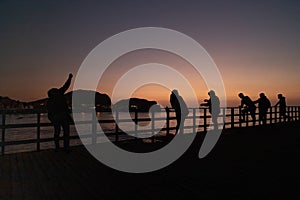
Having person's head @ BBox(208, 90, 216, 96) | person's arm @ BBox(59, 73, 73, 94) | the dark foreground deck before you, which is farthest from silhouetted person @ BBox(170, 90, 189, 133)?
person's arm @ BBox(59, 73, 73, 94)

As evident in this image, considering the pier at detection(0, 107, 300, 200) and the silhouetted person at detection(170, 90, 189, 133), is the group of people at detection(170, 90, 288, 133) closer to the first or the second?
the silhouetted person at detection(170, 90, 189, 133)

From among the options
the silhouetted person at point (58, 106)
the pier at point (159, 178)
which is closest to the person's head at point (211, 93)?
the pier at point (159, 178)

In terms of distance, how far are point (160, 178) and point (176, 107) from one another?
5615 millimetres

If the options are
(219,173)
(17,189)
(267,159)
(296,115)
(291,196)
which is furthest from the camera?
(296,115)

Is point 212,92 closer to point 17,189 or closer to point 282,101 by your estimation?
point 282,101

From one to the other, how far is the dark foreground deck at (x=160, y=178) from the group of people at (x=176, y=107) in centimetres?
93

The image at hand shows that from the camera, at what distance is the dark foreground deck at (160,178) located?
4152mm

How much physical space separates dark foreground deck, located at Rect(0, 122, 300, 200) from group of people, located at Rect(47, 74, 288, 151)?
93 cm

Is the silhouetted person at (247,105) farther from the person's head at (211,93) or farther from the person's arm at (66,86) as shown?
the person's arm at (66,86)

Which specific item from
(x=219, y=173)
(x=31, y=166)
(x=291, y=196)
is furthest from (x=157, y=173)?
(x=31, y=166)

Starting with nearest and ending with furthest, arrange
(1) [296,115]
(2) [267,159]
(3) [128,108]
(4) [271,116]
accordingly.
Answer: (2) [267,159] → (3) [128,108] → (4) [271,116] → (1) [296,115]

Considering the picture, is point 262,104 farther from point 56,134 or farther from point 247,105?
point 56,134

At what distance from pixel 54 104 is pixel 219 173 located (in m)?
4.86

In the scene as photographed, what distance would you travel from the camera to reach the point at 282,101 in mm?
18812
